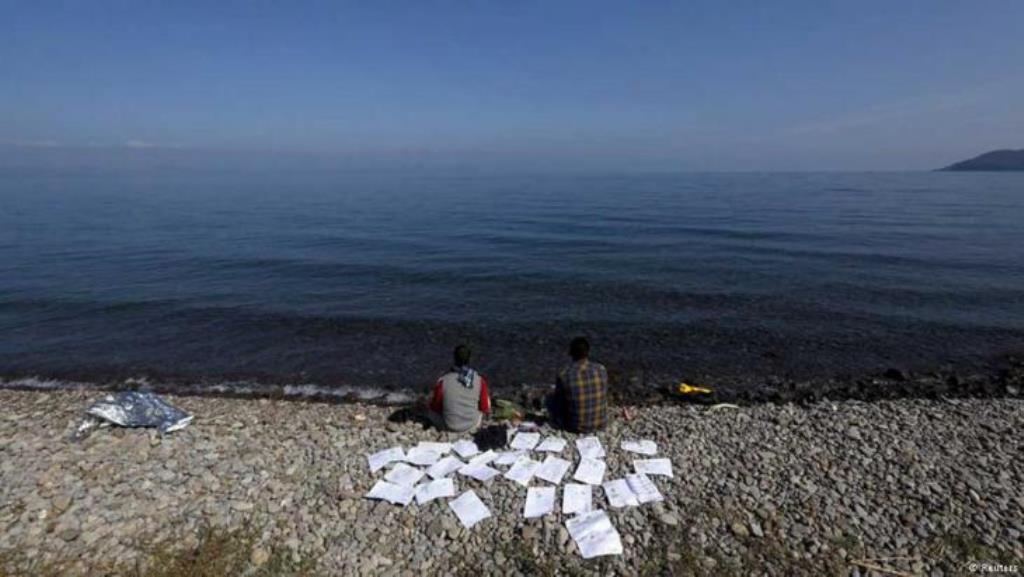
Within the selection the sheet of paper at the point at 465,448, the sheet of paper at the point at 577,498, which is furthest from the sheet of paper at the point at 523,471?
the sheet of paper at the point at 465,448

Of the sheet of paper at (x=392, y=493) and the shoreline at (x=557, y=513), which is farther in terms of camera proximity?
the sheet of paper at (x=392, y=493)

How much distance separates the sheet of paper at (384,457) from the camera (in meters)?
8.86

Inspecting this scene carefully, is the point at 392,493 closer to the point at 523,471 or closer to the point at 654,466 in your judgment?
the point at 523,471

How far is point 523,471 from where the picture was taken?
8.51 meters

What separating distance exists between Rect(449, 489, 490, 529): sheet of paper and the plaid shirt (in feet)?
9.38

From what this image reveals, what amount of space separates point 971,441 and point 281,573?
13.3 m

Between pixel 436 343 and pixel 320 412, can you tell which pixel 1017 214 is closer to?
pixel 436 343

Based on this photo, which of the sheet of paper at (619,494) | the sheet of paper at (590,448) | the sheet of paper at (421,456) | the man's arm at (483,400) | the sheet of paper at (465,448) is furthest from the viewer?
the man's arm at (483,400)

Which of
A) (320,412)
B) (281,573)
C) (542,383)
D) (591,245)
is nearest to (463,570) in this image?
(281,573)

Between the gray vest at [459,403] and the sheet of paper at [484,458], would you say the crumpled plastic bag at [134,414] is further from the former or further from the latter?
the sheet of paper at [484,458]

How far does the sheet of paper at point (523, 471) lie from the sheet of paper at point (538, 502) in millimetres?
296

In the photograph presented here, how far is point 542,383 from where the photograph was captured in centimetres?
1463

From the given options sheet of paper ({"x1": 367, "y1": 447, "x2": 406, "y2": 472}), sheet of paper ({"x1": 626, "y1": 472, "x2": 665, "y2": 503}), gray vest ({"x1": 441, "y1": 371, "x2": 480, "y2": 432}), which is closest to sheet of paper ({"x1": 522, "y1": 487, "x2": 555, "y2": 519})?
sheet of paper ({"x1": 626, "y1": 472, "x2": 665, "y2": 503})

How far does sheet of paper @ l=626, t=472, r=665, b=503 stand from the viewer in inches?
307
